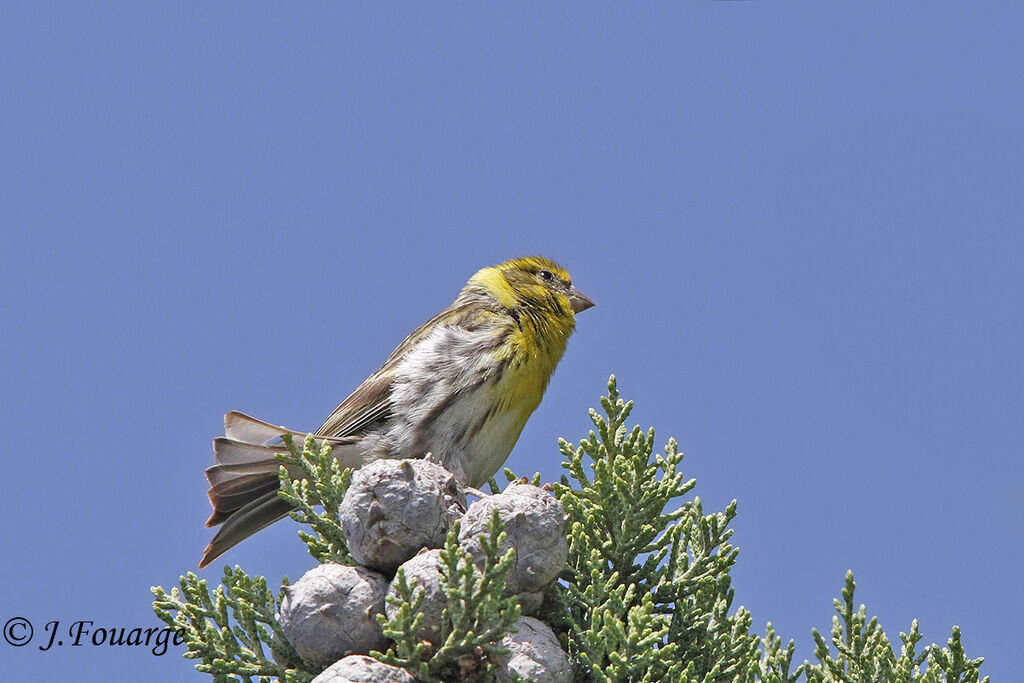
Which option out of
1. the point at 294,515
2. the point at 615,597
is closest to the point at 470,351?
the point at 294,515

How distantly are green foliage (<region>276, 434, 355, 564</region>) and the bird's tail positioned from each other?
98cm

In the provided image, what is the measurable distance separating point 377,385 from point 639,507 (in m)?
2.02

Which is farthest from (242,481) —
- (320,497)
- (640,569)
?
(640,569)

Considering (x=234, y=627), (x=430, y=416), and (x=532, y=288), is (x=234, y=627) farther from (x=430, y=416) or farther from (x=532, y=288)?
(x=532, y=288)

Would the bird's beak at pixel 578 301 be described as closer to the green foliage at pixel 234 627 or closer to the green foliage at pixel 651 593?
the green foliage at pixel 651 593

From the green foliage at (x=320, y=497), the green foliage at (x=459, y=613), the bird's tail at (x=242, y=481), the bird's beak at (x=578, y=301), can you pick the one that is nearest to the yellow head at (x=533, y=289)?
the bird's beak at (x=578, y=301)

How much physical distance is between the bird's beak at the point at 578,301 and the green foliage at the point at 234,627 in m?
2.99

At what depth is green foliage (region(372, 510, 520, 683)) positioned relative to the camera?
284 centimetres

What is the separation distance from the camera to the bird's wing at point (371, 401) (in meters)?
5.12

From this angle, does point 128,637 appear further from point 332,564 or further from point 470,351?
point 470,351

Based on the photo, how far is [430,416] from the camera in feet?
16.2

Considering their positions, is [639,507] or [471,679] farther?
[639,507]

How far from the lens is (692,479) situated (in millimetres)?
3596

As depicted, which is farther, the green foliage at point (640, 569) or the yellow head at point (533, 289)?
the yellow head at point (533, 289)
